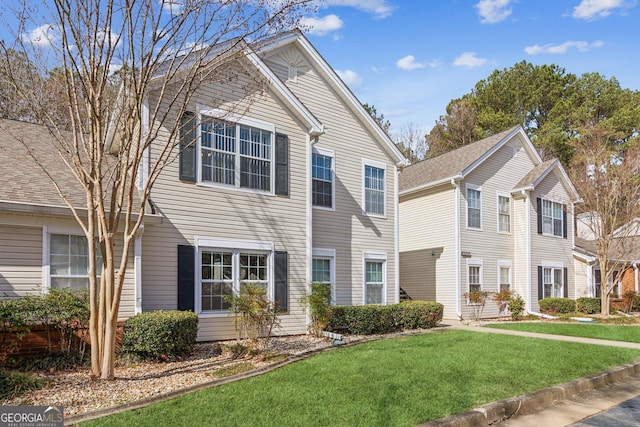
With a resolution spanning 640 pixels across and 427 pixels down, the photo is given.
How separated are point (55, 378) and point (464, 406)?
5838 mm

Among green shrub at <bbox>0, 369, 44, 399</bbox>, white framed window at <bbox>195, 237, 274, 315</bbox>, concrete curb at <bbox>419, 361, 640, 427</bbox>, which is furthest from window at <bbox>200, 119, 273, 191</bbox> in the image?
concrete curb at <bbox>419, 361, 640, 427</bbox>

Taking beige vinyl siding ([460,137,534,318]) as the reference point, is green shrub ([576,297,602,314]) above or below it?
below

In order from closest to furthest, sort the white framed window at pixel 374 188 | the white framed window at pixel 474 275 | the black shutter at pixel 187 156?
the black shutter at pixel 187 156
the white framed window at pixel 374 188
the white framed window at pixel 474 275

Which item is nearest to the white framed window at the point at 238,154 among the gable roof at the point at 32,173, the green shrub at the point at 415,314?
the gable roof at the point at 32,173

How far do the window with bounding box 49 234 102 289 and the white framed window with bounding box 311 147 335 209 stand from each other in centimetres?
644

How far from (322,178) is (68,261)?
7253mm

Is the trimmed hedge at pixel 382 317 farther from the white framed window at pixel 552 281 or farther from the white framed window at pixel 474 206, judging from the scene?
the white framed window at pixel 552 281

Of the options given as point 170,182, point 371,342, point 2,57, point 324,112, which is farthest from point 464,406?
point 324,112

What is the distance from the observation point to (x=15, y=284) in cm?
893

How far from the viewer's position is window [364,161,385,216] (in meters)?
15.5

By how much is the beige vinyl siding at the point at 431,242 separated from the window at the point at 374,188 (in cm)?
416

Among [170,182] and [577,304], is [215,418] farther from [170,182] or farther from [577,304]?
[577,304]

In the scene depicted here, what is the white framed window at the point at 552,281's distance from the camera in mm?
21531

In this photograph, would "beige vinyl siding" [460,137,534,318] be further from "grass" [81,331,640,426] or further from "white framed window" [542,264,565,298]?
"grass" [81,331,640,426]
